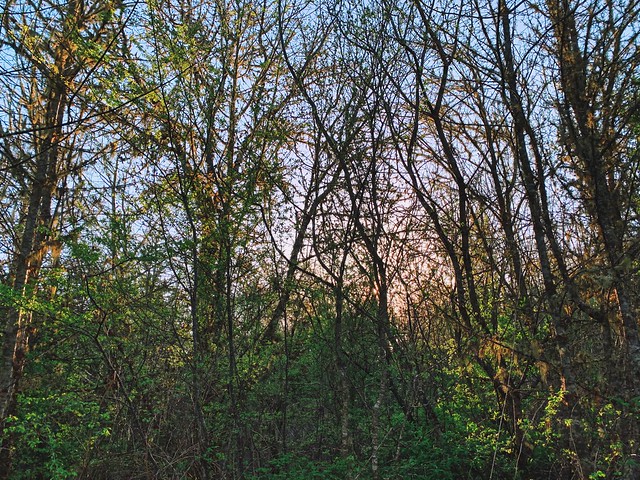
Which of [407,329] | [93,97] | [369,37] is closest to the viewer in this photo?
[93,97]

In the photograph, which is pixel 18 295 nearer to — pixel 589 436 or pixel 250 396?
pixel 250 396

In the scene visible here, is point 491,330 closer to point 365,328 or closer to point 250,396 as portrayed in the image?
point 365,328

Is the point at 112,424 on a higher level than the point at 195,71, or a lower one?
lower

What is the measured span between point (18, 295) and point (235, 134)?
3.69 m

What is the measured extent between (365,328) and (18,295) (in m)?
4.87

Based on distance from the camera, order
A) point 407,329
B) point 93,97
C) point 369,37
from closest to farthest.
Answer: point 93,97 < point 369,37 < point 407,329

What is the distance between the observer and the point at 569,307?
5.71m

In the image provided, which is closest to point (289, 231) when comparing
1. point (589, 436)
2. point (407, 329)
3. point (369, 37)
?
point (407, 329)

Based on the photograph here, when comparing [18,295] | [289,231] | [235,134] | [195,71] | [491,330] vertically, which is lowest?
[491,330]

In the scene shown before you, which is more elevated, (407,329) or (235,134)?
(235,134)

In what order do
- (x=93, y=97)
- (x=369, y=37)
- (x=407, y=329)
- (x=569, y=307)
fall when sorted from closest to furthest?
1. (x=569, y=307)
2. (x=93, y=97)
3. (x=369, y=37)
4. (x=407, y=329)

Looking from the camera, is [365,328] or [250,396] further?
[365,328]

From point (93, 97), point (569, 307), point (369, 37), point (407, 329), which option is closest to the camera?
point (569, 307)

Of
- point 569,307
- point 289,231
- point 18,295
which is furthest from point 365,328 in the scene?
point 18,295
